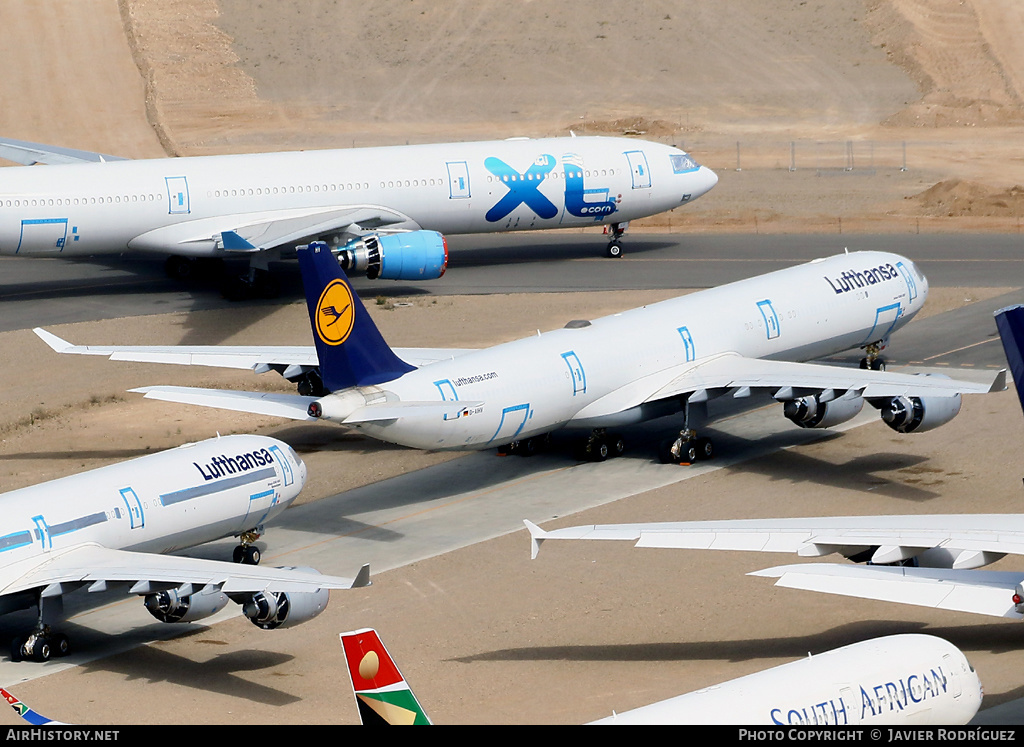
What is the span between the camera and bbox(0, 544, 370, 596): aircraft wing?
2731cm

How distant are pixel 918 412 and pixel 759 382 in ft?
14.1

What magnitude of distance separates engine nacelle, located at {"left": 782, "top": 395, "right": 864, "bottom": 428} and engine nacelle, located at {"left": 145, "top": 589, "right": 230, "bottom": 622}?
18.1m

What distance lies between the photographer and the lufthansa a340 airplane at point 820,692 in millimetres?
18547

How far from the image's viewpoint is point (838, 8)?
122 metres

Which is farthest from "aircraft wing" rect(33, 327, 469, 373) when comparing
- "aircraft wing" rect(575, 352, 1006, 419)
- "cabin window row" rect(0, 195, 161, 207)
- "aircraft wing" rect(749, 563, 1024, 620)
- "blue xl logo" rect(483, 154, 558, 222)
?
"blue xl logo" rect(483, 154, 558, 222)

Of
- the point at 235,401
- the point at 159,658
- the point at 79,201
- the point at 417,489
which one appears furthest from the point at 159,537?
the point at 79,201

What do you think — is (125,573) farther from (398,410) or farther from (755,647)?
(755,647)

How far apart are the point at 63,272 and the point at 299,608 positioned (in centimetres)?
4537

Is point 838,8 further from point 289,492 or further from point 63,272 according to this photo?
point 289,492

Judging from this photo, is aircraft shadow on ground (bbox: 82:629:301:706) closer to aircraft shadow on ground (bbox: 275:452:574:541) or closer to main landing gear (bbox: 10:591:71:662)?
main landing gear (bbox: 10:591:71:662)

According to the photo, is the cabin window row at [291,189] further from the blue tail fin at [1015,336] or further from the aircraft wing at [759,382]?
the blue tail fin at [1015,336]

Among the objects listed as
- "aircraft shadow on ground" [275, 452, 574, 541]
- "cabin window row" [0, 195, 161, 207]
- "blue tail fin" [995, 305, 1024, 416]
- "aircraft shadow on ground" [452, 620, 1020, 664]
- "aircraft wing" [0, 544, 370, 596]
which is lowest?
"aircraft shadow on ground" [452, 620, 1020, 664]

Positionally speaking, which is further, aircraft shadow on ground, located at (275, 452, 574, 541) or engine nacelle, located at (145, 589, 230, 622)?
aircraft shadow on ground, located at (275, 452, 574, 541)

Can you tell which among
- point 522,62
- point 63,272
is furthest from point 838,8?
point 63,272
